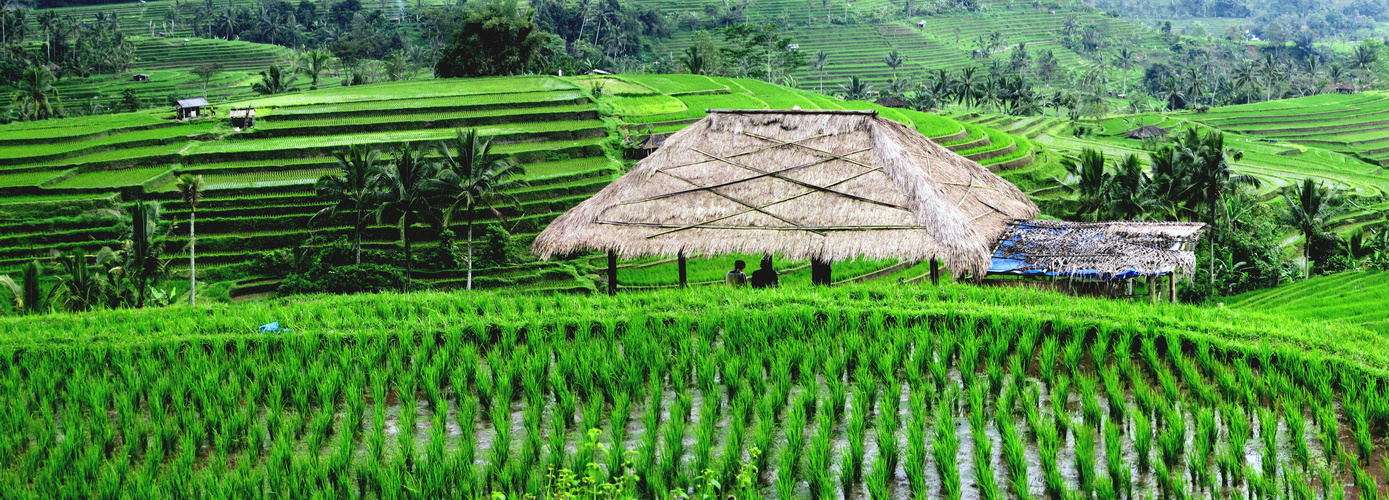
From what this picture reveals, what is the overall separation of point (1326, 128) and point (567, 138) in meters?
42.8

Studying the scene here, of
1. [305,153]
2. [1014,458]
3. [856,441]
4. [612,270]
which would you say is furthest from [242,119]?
[1014,458]

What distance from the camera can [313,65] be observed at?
156ft

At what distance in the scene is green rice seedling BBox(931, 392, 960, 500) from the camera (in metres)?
4.84

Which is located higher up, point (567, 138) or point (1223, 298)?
point (567, 138)

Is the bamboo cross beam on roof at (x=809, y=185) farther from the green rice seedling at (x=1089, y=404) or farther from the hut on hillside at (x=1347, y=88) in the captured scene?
the hut on hillside at (x=1347, y=88)

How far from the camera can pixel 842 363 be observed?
22.2 feet

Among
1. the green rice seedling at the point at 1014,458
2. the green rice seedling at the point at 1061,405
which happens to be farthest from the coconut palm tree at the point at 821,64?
the green rice seedling at the point at 1014,458

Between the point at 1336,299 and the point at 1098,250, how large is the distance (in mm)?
7052

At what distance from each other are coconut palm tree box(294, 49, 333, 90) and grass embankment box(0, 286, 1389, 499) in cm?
3997

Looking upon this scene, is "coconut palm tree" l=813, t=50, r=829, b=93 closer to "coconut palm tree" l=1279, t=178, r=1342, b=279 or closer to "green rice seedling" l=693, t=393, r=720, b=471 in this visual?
"coconut palm tree" l=1279, t=178, r=1342, b=279

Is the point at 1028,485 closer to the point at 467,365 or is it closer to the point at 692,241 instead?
the point at 467,365

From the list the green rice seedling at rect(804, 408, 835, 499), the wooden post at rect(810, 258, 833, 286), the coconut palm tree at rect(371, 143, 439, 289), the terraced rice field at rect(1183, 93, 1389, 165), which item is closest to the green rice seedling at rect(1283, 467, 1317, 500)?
the green rice seedling at rect(804, 408, 835, 499)

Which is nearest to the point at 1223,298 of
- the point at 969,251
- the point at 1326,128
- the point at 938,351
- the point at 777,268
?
the point at 777,268

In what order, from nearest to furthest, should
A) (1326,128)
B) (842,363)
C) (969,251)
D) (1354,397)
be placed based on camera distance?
(1354,397) → (842,363) → (969,251) → (1326,128)
